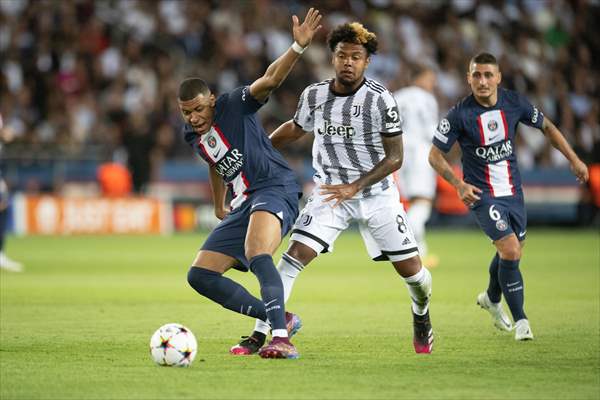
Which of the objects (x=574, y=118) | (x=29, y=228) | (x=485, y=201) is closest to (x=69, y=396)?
(x=485, y=201)

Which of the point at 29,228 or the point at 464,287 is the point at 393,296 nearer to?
the point at 464,287

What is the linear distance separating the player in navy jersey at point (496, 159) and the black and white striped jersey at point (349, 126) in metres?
1.11

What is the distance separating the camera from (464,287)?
42.5 ft

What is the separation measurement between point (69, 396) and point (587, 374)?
9.86 feet

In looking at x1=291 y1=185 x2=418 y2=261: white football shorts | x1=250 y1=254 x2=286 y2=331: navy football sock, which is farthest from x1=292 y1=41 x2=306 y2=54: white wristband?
x1=250 y1=254 x2=286 y2=331: navy football sock

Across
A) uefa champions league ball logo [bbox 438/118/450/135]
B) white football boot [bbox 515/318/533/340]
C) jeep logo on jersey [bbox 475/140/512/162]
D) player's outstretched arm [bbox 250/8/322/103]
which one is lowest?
white football boot [bbox 515/318/533/340]

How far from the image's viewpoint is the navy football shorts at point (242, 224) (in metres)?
7.79

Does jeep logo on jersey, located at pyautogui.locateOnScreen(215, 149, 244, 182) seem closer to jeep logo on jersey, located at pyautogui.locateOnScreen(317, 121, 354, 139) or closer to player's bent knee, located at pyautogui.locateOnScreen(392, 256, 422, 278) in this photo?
jeep logo on jersey, located at pyautogui.locateOnScreen(317, 121, 354, 139)

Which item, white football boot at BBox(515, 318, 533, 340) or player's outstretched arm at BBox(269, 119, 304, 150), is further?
white football boot at BBox(515, 318, 533, 340)

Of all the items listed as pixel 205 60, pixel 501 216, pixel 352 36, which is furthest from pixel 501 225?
pixel 205 60

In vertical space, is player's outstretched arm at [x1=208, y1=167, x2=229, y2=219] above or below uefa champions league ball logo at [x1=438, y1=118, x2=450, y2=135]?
below

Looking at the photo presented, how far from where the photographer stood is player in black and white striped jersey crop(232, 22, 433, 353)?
7.82 metres

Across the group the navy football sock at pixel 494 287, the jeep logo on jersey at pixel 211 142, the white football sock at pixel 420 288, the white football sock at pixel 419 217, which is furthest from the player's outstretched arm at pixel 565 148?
the white football sock at pixel 419 217

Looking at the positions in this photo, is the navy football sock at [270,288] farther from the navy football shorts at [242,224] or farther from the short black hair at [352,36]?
the short black hair at [352,36]
